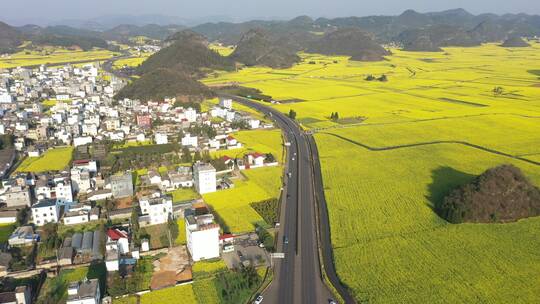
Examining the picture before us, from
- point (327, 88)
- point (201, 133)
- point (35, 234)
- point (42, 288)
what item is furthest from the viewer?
point (327, 88)

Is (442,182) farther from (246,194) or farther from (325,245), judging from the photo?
(246,194)

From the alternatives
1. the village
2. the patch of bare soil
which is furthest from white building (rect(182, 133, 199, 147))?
the patch of bare soil

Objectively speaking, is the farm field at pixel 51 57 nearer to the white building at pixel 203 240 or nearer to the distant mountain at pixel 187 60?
the distant mountain at pixel 187 60

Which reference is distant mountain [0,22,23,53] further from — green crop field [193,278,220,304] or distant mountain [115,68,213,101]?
green crop field [193,278,220,304]

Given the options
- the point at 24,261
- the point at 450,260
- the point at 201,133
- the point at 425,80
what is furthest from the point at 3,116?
the point at 425,80

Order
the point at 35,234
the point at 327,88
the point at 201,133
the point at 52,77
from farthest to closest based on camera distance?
the point at 52,77 < the point at 327,88 < the point at 201,133 < the point at 35,234

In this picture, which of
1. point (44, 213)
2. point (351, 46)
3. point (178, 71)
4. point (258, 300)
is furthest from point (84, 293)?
point (351, 46)

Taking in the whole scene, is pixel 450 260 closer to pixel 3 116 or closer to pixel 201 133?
pixel 201 133
